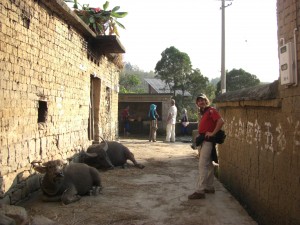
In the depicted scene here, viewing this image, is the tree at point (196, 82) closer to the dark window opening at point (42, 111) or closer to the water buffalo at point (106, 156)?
the water buffalo at point (106, 156)

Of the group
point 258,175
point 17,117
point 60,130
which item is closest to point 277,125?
point 258,175

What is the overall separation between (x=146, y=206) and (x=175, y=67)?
20221mm

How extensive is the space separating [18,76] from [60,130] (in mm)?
2292

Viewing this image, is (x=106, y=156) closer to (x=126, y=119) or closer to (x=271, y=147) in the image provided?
(x=271, y=147)

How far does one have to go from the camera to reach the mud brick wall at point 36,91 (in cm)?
515

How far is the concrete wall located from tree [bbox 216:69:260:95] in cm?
1788

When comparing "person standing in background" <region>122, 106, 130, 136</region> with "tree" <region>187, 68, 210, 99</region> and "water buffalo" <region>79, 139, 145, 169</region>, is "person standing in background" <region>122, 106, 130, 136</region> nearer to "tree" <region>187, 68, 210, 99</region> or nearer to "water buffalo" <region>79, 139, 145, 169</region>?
"tree" <region>187, 68, 210, 99</region>

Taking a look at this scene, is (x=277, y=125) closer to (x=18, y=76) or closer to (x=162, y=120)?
(x=18, y=76)

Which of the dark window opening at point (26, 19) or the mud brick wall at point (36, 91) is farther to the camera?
the dark window opening at point (26, 19)

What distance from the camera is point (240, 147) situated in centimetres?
597

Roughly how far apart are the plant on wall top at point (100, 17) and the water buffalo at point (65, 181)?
238 inches

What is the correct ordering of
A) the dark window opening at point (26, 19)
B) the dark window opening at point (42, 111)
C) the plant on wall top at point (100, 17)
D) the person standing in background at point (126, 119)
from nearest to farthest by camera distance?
the dark window opening at point (26, 19) < the dark window opening at point (42, 111) < the plant on wall top at point (100, 17) < the person standing in background at point (126, 119)

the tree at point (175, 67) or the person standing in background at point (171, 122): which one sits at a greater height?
the tree at point (175, 67)

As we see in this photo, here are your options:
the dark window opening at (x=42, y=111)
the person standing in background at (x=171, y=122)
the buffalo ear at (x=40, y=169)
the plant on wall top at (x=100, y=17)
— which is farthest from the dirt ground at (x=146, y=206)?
the person standing in background at (x=171, y=122)
